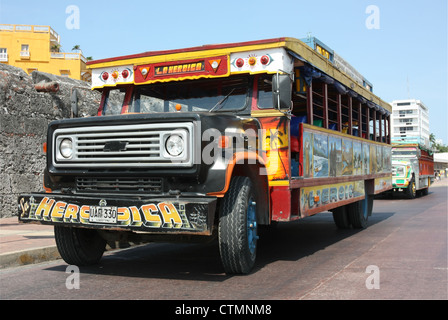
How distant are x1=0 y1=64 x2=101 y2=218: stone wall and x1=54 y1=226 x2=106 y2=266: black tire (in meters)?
5.19

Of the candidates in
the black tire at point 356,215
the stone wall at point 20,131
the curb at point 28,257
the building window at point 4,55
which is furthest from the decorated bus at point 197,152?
the building window at point 4,55

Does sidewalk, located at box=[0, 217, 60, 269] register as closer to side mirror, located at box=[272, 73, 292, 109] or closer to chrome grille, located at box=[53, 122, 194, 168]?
chrome grille, located at box=[53, 122, 194, 168]

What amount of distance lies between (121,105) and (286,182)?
2454mm

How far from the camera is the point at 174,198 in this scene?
4.91m

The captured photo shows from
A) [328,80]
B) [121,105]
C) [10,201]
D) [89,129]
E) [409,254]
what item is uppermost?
[328,80]

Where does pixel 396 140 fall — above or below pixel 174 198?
above

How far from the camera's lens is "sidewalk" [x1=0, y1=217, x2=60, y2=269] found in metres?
6.47

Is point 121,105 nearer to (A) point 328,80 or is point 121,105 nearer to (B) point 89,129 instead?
(B) point 89,129

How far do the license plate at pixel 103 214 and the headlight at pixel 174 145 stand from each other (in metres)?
0.80

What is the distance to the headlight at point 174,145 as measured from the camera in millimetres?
4992

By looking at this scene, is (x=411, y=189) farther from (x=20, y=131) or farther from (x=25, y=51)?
(x=25, y=51)

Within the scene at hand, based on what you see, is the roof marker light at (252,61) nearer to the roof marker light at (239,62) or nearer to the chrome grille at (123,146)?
the roof marker light at (239,62)
